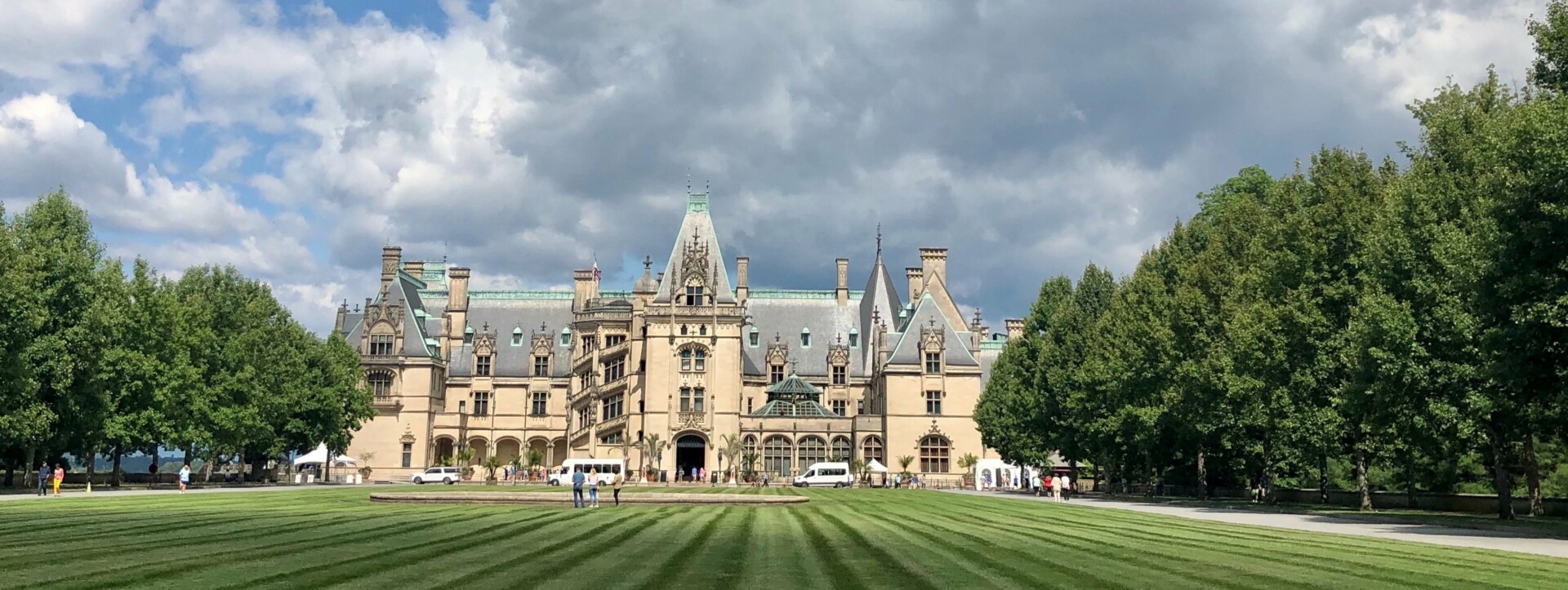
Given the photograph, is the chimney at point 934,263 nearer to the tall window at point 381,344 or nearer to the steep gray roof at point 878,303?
the steep gray roof at point 878,303

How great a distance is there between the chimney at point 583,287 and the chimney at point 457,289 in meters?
9.89

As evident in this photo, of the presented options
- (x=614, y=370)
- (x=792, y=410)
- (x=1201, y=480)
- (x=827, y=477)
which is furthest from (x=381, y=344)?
(x=1201, y=480)

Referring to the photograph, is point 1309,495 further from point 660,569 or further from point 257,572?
point 257,572

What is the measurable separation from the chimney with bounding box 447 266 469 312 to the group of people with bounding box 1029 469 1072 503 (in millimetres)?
54125

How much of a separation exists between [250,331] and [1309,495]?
196 feet

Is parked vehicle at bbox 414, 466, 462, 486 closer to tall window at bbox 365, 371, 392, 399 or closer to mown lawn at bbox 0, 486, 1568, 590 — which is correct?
tall window at bbox 365, 371, 392, 399

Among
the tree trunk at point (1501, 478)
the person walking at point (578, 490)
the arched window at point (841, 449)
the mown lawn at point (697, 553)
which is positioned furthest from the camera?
the arched window at point (841, 449)

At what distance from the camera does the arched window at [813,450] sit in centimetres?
8912

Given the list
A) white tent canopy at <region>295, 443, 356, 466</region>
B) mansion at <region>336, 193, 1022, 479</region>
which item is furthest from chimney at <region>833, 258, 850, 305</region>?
white tent canopy at <region>295, 443, 356, 466</region>

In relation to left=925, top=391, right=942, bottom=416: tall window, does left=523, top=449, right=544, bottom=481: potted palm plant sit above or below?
below

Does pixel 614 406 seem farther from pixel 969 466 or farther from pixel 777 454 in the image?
pixel 969 466

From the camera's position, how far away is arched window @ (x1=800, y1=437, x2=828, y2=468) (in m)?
89.1

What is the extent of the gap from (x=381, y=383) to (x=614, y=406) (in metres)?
20.5

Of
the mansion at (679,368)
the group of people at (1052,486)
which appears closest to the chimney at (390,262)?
the mansion at (679,368)
